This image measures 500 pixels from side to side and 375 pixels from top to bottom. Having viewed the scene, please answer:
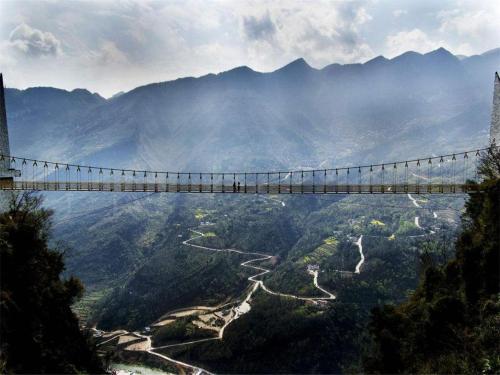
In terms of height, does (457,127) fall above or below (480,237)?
above

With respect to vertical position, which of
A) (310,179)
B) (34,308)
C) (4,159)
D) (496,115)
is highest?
(496,115)

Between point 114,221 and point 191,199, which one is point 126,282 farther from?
point 191,199

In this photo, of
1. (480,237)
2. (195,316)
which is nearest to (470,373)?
(480,237)

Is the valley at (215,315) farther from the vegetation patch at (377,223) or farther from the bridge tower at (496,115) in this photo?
the bridge tower at (496,115)

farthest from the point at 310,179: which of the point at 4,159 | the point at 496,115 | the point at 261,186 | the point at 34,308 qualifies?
the point at 34,308

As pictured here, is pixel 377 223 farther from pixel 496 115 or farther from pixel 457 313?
pixel 457 313

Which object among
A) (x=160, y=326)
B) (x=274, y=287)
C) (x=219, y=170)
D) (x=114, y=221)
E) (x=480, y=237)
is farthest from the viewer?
(x=219, y=170)

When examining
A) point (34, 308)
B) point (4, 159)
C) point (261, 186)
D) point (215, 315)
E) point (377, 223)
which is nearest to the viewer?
point (34, 308)
